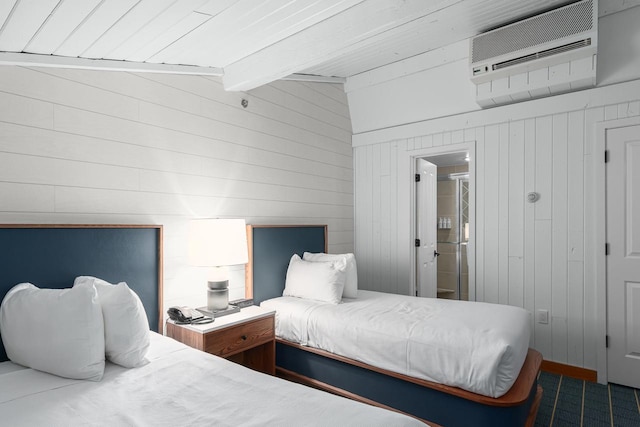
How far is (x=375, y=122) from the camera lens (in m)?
4.34

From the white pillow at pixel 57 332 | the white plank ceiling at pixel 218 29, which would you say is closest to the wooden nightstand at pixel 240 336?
the white pillow at pixel 57 332

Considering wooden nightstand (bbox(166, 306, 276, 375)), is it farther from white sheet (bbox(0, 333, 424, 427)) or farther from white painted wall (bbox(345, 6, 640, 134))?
white painted wall (bbox(345, 6, 640, 134))

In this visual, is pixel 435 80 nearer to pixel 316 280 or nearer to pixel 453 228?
pixel 316 280

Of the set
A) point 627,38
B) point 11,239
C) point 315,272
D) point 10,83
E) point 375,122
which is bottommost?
point 315,272

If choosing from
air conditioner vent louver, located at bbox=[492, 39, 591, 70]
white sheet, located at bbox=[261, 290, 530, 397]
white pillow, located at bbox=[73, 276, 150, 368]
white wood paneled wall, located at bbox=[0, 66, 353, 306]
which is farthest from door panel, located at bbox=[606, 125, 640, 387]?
white pillow, located at bbox=[73, 276, 150, 368]

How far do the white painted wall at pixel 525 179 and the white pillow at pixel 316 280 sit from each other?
132 centimetres

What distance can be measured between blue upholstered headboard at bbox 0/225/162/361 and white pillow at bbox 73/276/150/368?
34cm

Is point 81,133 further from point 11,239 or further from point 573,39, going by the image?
point 573,39

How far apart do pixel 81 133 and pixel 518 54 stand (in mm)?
3233

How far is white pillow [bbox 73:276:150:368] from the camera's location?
1.71 metres

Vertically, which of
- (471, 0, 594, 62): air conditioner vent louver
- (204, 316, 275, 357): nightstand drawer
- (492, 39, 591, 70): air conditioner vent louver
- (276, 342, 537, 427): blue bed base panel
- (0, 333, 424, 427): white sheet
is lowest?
(276, 342, 537, 427): blue bed base panel

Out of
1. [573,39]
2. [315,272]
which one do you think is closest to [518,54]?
[573,39]

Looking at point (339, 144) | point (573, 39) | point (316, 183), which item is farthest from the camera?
point (339, 144)

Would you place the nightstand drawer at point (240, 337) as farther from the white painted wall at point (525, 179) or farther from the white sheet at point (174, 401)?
the white painted wall at point (525, 179)
